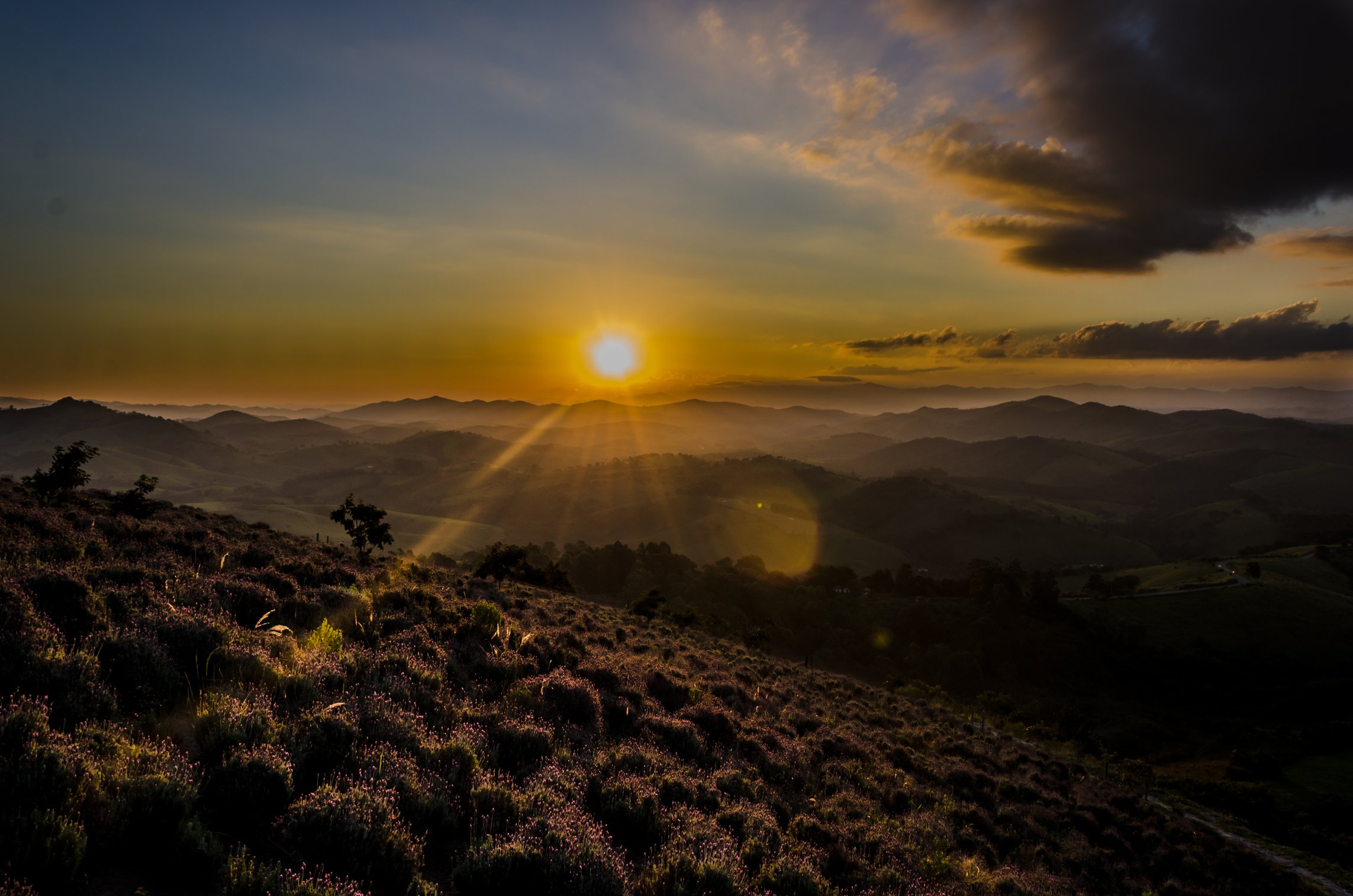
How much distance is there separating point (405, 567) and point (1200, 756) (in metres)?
81.2

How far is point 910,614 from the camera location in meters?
98.4

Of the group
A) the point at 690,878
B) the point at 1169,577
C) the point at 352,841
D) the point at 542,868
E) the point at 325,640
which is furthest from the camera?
the point at 1169,577

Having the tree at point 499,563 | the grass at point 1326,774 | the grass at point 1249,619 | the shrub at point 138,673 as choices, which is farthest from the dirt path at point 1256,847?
the grass at point 1249,619

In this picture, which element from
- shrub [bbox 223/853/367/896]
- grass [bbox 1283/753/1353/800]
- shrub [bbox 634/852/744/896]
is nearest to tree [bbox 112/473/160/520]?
shrub [bbox 223/853/367/896]

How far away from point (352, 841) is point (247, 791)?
1257mm

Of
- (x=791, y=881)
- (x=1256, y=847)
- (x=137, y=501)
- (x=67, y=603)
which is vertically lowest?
(x=1256, y=847)

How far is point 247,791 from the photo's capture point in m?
5.43

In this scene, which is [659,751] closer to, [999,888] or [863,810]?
[863,810]

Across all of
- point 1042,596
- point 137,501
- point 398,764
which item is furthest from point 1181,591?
point 137,501

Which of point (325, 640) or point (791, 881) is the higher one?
point (325, 640)

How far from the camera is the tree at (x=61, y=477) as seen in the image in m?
24.0

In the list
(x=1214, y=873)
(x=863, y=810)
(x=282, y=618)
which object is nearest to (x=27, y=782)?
(x=282, y=618)

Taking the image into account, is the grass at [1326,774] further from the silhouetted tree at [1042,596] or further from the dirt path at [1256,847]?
the silhouetted tree at [1042,596]

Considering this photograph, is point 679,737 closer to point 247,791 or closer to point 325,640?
point 325,640
